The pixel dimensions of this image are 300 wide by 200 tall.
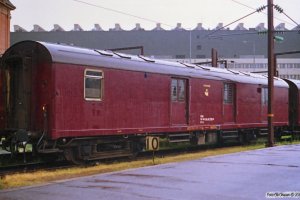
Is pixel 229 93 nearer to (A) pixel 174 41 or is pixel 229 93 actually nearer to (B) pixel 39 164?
(B) pixel 39 164

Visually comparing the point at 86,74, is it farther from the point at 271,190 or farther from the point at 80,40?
the point at 80,40

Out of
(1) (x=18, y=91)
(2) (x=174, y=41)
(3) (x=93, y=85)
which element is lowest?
(1) (x=18, y=91)

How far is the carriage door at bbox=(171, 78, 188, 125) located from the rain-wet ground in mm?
5377

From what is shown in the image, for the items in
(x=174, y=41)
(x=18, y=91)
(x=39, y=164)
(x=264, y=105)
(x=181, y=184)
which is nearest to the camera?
(x=181, y=184)

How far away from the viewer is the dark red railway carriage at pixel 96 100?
13703mm

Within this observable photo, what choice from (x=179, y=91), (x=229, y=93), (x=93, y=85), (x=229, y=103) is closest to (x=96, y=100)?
(x=93, y=85)

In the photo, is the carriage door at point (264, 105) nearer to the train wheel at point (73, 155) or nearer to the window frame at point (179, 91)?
the window frame at point (179, 91)

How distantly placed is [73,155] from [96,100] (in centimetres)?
179

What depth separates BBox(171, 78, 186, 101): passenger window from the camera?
61.1 feet

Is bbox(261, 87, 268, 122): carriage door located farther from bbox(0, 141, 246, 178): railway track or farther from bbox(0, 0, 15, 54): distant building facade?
bbox(0, 0, 15, 54): distant building facade

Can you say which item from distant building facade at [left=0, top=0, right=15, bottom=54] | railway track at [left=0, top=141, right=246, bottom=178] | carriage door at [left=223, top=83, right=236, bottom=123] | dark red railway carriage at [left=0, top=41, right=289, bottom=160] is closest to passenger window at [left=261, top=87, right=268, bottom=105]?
carriage door at [left=223, top=83, right=236, bottom=123]

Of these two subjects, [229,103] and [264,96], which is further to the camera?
[264,96]

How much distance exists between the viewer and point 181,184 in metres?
9.82

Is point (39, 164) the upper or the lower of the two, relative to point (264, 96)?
lower
